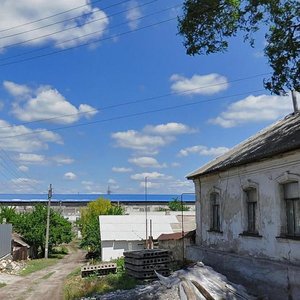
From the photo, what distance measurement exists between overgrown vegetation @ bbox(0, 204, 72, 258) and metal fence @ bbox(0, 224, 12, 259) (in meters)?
9.23

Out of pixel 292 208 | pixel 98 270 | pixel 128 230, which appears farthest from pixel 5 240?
pixel 292 208

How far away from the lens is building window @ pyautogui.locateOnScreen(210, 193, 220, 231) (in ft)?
58.5

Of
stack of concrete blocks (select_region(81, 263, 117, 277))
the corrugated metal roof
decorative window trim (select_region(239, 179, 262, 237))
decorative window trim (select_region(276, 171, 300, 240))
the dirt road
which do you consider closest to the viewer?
decorative window trim (select_region(276, 171, 300, 240))

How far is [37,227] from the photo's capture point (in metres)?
46.9

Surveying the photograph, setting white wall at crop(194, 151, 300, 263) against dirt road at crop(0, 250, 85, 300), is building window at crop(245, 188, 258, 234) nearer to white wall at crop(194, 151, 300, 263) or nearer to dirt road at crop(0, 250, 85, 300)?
white wall at crop(194, 151, 300, 263)

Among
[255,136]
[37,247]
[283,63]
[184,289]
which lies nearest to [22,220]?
[37,247]

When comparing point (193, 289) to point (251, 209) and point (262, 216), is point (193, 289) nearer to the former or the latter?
Result: point (262, 216)

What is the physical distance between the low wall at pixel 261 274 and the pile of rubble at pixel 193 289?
0.51 m

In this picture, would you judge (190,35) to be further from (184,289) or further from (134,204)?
(134,204)

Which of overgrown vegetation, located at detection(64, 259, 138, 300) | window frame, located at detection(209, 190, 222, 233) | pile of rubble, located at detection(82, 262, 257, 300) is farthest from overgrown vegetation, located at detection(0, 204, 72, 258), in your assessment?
pile of rubble, located at detection(82, 262, 257, 300)

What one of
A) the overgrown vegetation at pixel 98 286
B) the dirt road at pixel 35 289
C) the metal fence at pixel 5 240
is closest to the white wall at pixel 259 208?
the overgrown vegetation at pixel 98 286

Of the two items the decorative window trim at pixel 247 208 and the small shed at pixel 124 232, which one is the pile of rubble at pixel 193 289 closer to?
the decorative window trim at pixel 247 208

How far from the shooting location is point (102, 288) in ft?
60.5

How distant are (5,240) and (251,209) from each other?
88.9 ft
